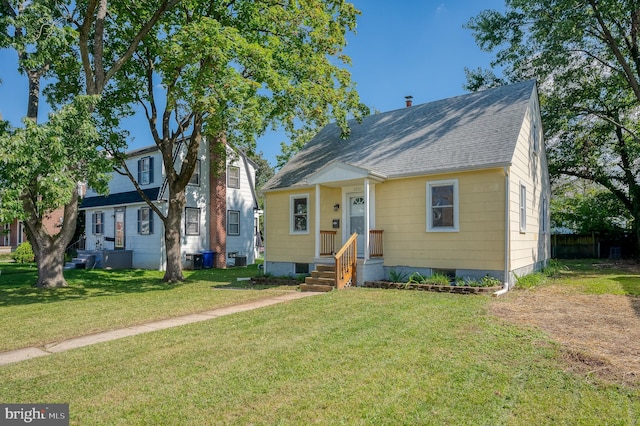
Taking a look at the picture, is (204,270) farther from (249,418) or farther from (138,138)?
(249,418)

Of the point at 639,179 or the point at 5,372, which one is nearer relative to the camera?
the point at 5,372

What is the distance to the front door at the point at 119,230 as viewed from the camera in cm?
2095

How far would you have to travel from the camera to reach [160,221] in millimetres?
19062

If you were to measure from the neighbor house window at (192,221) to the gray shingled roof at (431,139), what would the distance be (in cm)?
705

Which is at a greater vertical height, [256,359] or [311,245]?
[311,245]

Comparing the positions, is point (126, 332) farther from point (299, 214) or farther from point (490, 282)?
point (299, 214)

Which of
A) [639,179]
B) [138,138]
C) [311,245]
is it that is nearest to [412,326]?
[311,245]

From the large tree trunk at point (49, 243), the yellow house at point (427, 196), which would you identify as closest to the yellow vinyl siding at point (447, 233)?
the yellow house at point (427, 196)

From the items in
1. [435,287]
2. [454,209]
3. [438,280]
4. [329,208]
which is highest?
[329,208]

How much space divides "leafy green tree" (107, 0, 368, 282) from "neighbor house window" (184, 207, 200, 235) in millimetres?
5849

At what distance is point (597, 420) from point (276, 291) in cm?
847

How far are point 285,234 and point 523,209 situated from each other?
7652 mm

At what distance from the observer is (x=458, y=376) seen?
412 cm

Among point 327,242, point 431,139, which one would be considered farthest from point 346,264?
point 431,139
